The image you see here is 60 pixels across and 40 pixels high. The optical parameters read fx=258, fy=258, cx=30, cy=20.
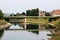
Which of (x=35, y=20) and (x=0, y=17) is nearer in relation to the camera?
(x=0, y=17)

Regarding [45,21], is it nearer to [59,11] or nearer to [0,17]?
[0,17]

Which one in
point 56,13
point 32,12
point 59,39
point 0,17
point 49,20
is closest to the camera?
point 59,39

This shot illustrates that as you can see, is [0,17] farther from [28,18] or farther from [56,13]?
[56,13]

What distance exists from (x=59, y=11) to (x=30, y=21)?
42.4m

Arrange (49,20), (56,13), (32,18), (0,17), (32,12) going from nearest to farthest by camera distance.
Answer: (0,17) < (49,20) < (32,18) < (32,12) < (56,13)

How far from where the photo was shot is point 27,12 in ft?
401

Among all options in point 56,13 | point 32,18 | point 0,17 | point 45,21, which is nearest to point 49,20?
point 45,21

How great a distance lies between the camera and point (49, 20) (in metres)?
95.1

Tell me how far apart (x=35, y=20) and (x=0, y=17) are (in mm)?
18068

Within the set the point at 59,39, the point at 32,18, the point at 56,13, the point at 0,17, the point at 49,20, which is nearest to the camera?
the point at 59,39

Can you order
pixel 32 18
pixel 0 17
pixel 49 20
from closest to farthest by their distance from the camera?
pixel 0 17 → pixel 49 20 → pixel 32 18

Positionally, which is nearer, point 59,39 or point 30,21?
point 59,39

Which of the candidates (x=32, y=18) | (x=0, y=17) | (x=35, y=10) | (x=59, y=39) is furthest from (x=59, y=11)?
(x=59, y=39)

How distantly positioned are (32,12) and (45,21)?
22.5m
